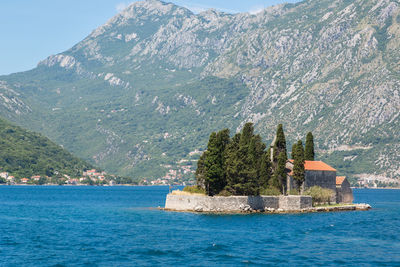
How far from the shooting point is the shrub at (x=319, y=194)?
13012 centimetres

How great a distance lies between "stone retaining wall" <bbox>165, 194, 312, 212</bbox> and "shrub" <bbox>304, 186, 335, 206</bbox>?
5.00m

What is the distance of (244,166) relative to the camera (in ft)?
385

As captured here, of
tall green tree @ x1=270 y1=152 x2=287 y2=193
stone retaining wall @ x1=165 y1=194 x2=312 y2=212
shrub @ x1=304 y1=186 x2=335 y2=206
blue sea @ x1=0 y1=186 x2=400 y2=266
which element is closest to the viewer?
blue sea @ x1=0 y1=186 x2=400 y2=266

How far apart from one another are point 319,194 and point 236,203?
24.7m

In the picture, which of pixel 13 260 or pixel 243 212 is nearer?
pixel 13 260

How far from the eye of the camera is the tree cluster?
383 ft

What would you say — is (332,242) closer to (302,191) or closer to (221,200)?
(221,200)

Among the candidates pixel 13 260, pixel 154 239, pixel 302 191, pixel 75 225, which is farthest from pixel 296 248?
pixel 302 191

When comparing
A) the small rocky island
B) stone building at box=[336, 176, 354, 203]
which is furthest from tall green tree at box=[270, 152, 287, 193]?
stone building at box=[336, 176, 354, 203]

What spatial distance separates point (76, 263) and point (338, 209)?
77.4 metres

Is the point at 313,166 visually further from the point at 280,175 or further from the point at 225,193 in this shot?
the point at 225,193

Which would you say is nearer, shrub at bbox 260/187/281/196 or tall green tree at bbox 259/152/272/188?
shrub at bbox 260/187/281/196

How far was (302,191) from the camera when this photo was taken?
129 meters

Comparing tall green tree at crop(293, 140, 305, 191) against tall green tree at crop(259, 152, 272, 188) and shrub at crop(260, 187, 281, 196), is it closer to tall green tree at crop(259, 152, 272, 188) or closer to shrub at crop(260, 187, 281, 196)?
tall green tree at crop(259, 152, 272, 188)
